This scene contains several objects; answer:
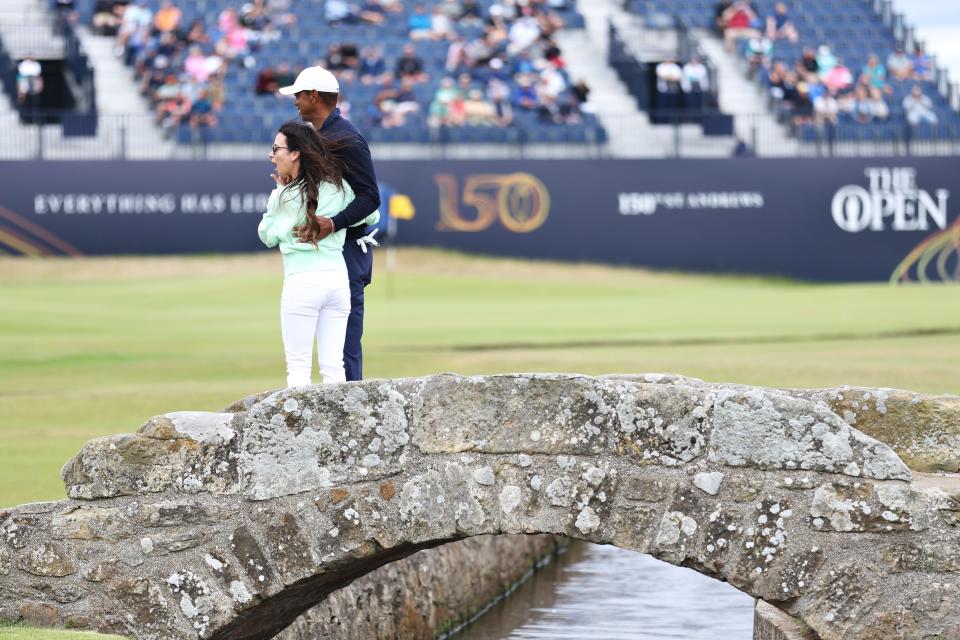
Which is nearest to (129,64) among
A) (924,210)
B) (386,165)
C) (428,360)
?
(386,165)

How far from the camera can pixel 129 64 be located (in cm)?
3462

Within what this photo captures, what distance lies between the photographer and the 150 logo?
31.4 meters

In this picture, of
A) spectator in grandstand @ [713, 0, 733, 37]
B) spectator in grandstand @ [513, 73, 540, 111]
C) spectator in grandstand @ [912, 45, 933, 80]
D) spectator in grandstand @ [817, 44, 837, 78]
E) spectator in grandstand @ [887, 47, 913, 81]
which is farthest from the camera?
spectator in grandstand @ [713, 0, 733, 37]

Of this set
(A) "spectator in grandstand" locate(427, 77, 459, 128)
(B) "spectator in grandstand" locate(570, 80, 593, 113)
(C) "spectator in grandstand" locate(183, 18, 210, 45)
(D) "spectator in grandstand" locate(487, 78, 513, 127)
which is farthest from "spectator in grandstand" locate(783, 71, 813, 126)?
(C) "spectator in grandstand" locate(183, 18, 210, 45)

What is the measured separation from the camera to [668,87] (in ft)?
112

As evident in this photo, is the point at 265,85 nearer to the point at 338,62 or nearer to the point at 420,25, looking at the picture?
the point at 338,62

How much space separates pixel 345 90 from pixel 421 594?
80.3 ft

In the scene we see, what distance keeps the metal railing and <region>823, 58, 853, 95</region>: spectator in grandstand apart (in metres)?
1.87

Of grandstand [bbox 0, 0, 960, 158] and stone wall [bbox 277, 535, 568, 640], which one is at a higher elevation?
grandstand [bbox 0, 0, 960, 158]

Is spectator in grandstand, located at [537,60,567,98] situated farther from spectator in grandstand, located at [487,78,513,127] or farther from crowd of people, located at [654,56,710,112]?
crowd of people, located at [654,56,710,112]

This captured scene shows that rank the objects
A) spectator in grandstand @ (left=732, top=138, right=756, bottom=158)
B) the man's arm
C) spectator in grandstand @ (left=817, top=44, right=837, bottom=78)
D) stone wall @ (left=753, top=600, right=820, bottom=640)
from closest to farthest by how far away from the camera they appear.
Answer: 1. stone wall @ (left=753, top=600, right=820, bottom=640)
2. the man's arm
3. spectator in grandstand @ (left=732, top=138, right=756, bottom=158)
4. spectator in grandstand @ (left=817, top=44, right=837, bottom=78)

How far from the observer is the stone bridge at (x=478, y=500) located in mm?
6324

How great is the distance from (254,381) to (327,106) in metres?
9.14

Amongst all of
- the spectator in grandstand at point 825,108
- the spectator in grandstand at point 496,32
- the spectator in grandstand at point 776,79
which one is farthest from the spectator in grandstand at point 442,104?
the spectator in grandstand at point 825,108
